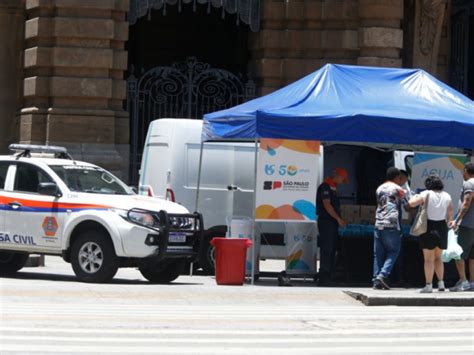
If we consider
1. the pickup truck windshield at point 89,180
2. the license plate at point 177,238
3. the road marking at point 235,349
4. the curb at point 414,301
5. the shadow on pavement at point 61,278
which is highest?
the pickup truck windshield at point 89,180

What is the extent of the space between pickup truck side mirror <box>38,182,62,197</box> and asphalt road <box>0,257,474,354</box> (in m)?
1.26

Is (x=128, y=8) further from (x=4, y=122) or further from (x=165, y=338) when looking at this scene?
(x=165, y=338)

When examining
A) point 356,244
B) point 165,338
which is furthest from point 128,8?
→ point 165,338

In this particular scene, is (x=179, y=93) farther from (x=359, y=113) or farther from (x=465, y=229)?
(x=465, y=229)

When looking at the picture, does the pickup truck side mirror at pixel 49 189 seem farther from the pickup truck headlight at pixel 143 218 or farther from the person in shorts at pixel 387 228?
the person in shorts at pixel 387 228

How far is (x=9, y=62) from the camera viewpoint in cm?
3022

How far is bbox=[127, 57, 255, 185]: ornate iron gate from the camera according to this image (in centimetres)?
2995

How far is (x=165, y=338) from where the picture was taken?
13672 mm

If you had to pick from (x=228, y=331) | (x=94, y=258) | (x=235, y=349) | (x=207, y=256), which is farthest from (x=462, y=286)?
(x=235, y=349)

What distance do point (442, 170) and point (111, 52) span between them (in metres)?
9.26

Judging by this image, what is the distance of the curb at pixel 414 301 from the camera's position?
17984 mm

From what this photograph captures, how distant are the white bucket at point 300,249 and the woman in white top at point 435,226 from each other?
2248mm

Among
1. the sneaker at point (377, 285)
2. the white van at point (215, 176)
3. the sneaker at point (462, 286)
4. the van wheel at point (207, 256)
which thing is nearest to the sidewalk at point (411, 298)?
the sneaker at point (462, 286)

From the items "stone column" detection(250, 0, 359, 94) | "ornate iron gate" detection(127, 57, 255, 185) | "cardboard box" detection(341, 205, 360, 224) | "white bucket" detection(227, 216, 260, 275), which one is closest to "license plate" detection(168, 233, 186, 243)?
"white bucket" detection(227, 216, 260, 275)
